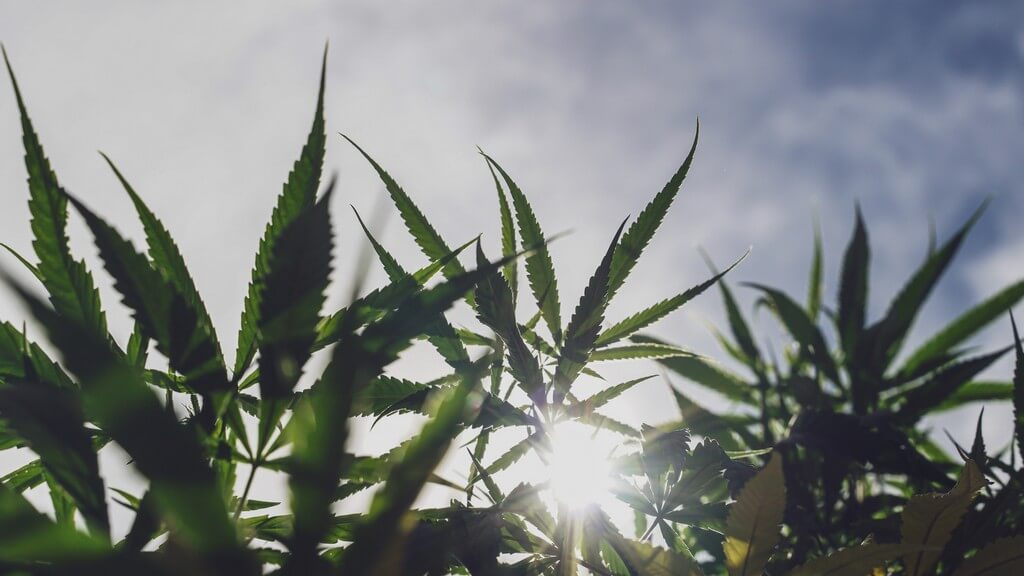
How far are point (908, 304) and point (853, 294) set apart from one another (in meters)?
0.22

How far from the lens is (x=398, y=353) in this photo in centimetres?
71

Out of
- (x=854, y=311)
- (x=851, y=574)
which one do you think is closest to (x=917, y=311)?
(x=854, y=311)

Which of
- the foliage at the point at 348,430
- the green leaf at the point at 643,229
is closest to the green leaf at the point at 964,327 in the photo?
the foliage at the point at 348,430

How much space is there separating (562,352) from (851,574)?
1.78 ft

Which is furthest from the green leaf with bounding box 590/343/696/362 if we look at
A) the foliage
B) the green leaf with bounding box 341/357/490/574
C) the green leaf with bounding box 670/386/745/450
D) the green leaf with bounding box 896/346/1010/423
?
the green leaf with bounding box 896/346/1010/423

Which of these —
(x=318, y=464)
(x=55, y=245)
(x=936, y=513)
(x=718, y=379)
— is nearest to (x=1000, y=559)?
(x=936, y=513)

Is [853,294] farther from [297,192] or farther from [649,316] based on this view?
[297,192]

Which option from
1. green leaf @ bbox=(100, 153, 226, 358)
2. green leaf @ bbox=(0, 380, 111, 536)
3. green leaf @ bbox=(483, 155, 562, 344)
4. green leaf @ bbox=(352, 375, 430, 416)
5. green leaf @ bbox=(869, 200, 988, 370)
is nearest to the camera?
green leaf @ bbox=(0, 380, 111, 536)

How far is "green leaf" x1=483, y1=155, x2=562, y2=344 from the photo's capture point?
1.21 m

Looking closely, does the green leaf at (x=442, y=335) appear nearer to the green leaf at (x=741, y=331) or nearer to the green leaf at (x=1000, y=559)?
the green leaf at (x=1000, y=559)

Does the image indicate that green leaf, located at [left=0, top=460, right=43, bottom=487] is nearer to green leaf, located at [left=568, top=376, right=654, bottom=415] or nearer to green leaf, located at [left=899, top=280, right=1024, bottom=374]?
green leaf, located at [left=568, top=376, right=654, bottom=415]

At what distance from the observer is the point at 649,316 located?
1258 millimetres

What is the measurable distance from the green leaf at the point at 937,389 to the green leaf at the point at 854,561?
1.52 metres

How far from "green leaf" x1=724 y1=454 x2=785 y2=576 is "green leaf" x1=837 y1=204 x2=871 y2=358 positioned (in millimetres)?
2229
